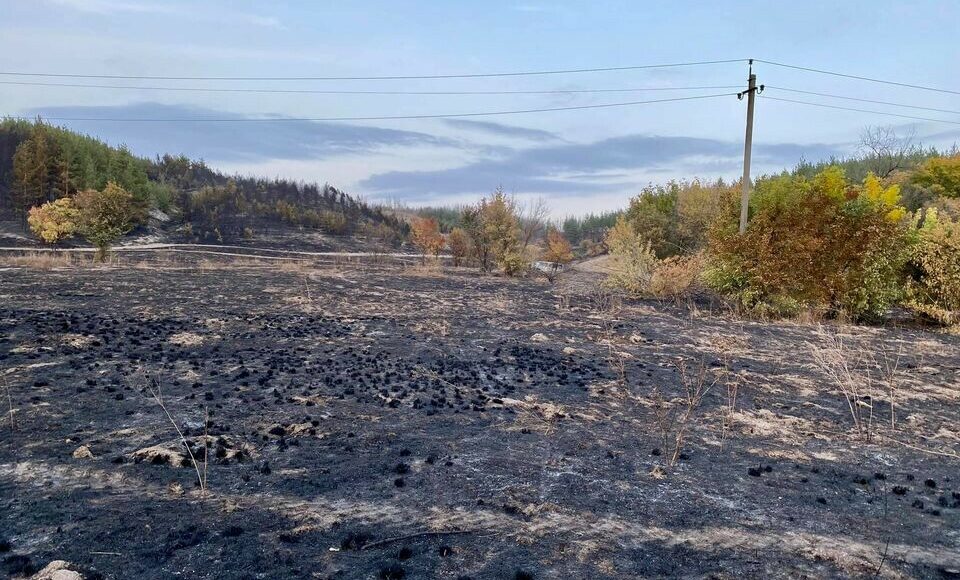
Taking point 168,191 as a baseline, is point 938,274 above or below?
below

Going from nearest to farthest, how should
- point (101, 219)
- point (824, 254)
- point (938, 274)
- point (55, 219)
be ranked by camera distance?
point (938, 274) < point (824, 254) < point (101, 219) < point (55, 219)

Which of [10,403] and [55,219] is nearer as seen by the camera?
[10,403]

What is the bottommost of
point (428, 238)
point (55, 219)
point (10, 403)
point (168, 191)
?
point (10, 403)

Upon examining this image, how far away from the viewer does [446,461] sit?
16.0 feet

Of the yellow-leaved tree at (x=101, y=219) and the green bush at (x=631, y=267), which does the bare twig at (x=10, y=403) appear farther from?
the yellow-leaved tree at (x=101, y=219)

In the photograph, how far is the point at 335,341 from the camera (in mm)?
10070

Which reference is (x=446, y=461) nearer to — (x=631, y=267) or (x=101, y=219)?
(x=631, y=267)

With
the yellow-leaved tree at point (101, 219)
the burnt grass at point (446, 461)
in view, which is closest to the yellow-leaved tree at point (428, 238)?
the yellow-leaved tree at point (101, 219)

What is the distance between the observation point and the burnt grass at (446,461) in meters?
3.41

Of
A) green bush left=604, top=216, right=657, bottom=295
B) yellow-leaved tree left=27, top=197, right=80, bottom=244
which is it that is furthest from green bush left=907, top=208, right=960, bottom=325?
yellow-leaved tree left=27, top=197, right=80, bottom=244

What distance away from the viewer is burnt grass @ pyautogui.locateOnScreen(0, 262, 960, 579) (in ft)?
11.2

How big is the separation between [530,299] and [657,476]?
1364 centimetres

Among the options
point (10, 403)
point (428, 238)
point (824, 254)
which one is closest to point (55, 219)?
point (428, 238)

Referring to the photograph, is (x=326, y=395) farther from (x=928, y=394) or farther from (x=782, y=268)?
(x=782, y=268)
